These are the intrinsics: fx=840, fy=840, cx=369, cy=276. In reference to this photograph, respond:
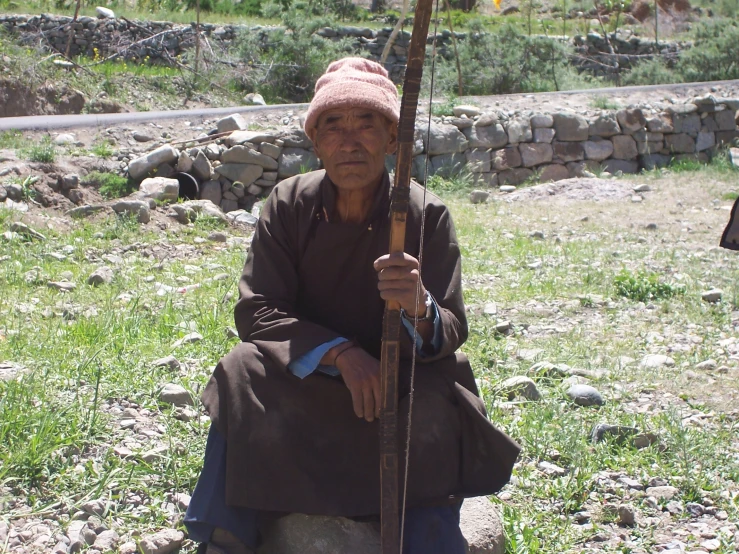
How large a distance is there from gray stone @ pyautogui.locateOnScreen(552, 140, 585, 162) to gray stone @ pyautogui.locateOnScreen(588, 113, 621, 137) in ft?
0.96

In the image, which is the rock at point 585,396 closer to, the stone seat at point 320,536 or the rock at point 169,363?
the stone seat at point 320,536

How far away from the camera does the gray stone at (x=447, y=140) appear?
993 centimetres

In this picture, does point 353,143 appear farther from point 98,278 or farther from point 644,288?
point 644,288

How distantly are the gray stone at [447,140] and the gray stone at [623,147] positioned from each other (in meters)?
2.63

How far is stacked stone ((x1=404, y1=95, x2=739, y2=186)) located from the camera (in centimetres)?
1019

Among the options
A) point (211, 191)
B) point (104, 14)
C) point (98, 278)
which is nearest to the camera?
point (98, 278)

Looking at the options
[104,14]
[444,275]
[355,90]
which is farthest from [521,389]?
[104,14]

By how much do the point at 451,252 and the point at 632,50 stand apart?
925 inches


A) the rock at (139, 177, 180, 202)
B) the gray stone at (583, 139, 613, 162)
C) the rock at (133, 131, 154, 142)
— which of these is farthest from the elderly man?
the gray stone at (583, 139, 613, 162)

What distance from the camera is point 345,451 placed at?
2123mm

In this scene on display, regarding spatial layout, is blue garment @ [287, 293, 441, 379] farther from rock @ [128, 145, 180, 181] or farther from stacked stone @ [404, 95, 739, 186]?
stacked stone @ [404, 95, 739, 186]

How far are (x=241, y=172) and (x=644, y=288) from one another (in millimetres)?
4501

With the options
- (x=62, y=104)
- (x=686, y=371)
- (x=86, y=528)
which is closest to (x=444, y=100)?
(x=62, y=104)

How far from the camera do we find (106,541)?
2330 mm
